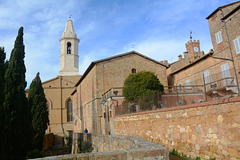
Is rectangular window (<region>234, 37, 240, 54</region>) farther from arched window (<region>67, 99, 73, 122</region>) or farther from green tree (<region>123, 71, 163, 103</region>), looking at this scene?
arched window (<region>67, 99, 73, 122</region>)

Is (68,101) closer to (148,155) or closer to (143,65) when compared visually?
(143,65)

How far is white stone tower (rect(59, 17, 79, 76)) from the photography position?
40.8 meters

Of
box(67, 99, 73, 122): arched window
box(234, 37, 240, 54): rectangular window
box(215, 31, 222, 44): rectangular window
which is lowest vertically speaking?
box(67, 99, 73, 122): arched window

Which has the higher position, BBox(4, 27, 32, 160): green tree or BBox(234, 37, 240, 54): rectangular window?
BBox(234, 37, 240, 54): rectangular window

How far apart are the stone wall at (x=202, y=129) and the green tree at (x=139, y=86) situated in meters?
6.49

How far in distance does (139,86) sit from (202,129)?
10.6m

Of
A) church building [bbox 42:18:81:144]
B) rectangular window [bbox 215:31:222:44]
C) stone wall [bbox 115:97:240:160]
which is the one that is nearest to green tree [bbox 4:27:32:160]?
stone wall [bbox 115:97:240:160]

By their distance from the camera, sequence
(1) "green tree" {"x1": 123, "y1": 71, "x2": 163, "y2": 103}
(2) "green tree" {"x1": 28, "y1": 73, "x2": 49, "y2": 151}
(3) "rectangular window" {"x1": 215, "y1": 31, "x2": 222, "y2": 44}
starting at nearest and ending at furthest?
(2) "green tree" {"x1": 28, "y1": 73, "x2": 49, "y2": 151} < (1) "green tree" {"x1": 123, "y1": 71, "x2": 163, "y2": 103} < (3) "rectangular window" {"x1": 215, "y1": 31, "x2": 222, "y2": 44}

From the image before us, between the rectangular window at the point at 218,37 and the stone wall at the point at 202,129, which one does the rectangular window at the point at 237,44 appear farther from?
the stone wall at the point at 202,129

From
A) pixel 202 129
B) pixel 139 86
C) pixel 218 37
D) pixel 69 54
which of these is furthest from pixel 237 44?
pixel 69 54

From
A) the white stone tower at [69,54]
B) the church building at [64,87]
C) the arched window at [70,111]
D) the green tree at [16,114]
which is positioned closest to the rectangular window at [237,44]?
the green tree at [16,114]

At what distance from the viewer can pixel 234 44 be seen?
1467cm

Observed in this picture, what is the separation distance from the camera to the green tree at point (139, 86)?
16.1 meters

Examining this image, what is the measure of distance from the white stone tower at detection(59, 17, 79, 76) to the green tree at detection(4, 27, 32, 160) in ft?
105
